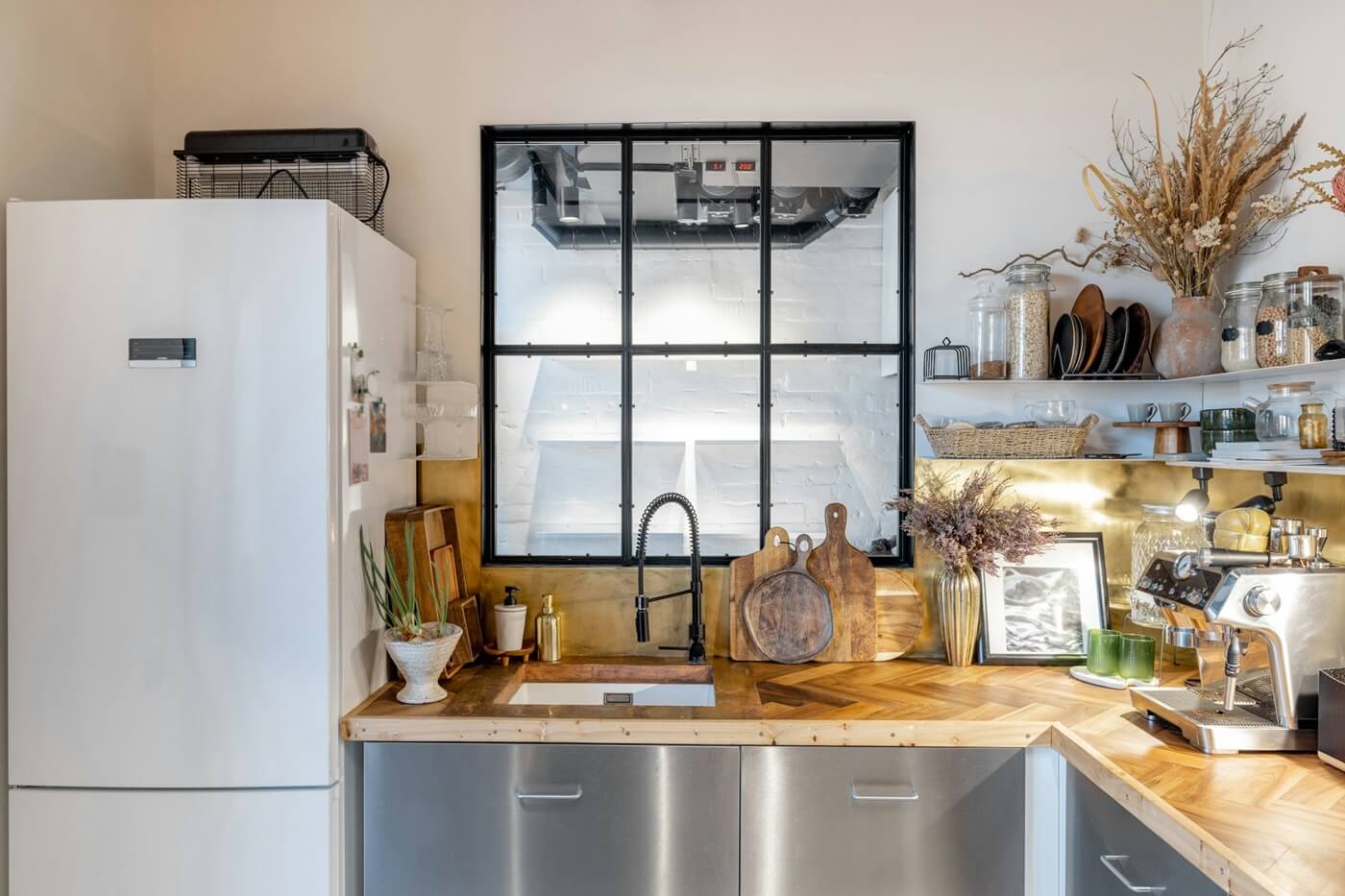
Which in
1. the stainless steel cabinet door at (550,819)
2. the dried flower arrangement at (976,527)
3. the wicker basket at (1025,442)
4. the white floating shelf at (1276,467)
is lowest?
the stainless steel cabinet door at (550,819)

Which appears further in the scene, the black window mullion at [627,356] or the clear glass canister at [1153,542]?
the black window mullion at [627,356]

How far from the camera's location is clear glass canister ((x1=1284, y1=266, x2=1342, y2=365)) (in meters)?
1.70

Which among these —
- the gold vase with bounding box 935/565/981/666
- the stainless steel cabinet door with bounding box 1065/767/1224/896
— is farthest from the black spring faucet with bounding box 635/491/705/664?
the stainless steel cabinet door with bounding box 1065/767/1224/896

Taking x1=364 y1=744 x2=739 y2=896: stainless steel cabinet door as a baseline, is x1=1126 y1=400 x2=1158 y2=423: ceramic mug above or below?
above

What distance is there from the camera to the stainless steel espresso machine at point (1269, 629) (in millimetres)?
1532

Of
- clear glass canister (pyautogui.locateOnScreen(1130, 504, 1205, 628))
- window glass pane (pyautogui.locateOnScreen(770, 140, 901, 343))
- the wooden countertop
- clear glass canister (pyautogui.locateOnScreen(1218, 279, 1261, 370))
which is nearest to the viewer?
the wooden countertop

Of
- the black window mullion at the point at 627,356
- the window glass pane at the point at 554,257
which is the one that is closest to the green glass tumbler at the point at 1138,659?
the black window mullion at the point at 627,356

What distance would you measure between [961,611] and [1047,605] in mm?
261

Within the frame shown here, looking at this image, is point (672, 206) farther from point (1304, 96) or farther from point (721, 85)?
point (1304, 96)

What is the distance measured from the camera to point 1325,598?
1.54m

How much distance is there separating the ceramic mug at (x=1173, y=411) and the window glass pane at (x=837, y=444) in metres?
0.66

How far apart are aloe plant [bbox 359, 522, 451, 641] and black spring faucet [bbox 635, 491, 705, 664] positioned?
19.8 inches

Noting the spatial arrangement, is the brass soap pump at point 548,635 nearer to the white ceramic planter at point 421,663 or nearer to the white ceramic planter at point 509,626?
the white ceramic planter at point 509,626

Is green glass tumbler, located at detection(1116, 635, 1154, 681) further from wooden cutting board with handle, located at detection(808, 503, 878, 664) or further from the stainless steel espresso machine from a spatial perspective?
wooden cutting board with handle, located at detection(808, 503, 878, 664)
